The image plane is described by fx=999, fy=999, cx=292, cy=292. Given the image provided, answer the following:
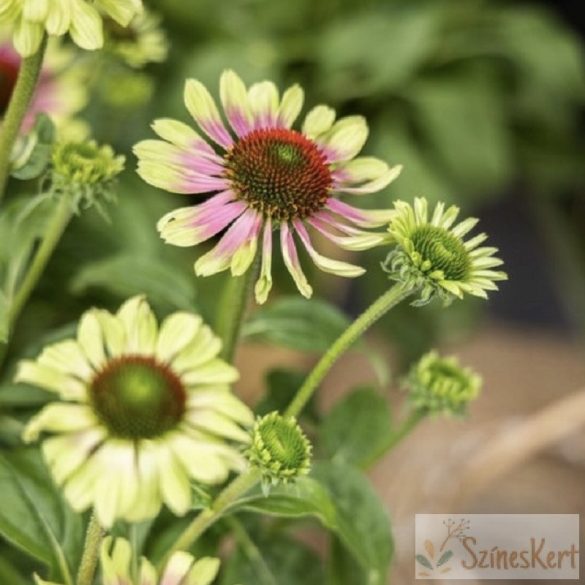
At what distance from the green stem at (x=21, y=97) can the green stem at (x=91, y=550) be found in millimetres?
146

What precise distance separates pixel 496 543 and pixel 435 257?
0.21 meters

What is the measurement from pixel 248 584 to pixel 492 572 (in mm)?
122

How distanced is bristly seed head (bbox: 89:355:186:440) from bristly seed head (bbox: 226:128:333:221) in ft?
0.27

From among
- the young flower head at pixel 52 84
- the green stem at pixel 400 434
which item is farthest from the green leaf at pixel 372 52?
the green stem at pixel 400 434

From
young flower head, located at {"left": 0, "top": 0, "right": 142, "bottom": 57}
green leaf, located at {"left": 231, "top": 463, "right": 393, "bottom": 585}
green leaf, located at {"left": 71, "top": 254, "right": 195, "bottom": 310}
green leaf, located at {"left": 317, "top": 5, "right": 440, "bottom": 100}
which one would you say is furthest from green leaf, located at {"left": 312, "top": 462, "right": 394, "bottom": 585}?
green leaf, located at {"left": 317, "top": 5, "right": 440, "bottom": 100}

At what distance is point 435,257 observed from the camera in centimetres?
33

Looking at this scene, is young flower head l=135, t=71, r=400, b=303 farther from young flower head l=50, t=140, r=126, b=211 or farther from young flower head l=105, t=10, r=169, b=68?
young flower head l=105, t=10, r=169, b=68

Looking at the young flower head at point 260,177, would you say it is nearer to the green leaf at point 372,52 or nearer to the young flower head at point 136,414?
the young flower head at point 136,414

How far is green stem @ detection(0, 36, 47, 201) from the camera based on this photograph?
352 millimetres

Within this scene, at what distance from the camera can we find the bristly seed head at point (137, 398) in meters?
0.28

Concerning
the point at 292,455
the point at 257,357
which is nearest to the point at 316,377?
the point at 292,455

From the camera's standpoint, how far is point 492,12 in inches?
54.1

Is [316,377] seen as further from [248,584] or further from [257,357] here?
[257,357]

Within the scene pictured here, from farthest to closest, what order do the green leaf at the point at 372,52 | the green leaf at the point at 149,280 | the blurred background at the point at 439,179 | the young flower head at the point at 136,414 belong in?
1. the green leaf at the point at 372,52
2. the blurred background at the point at 439,179
3. the green leaf at the point at 149,280
4. the young flower head at the point at 136,414
